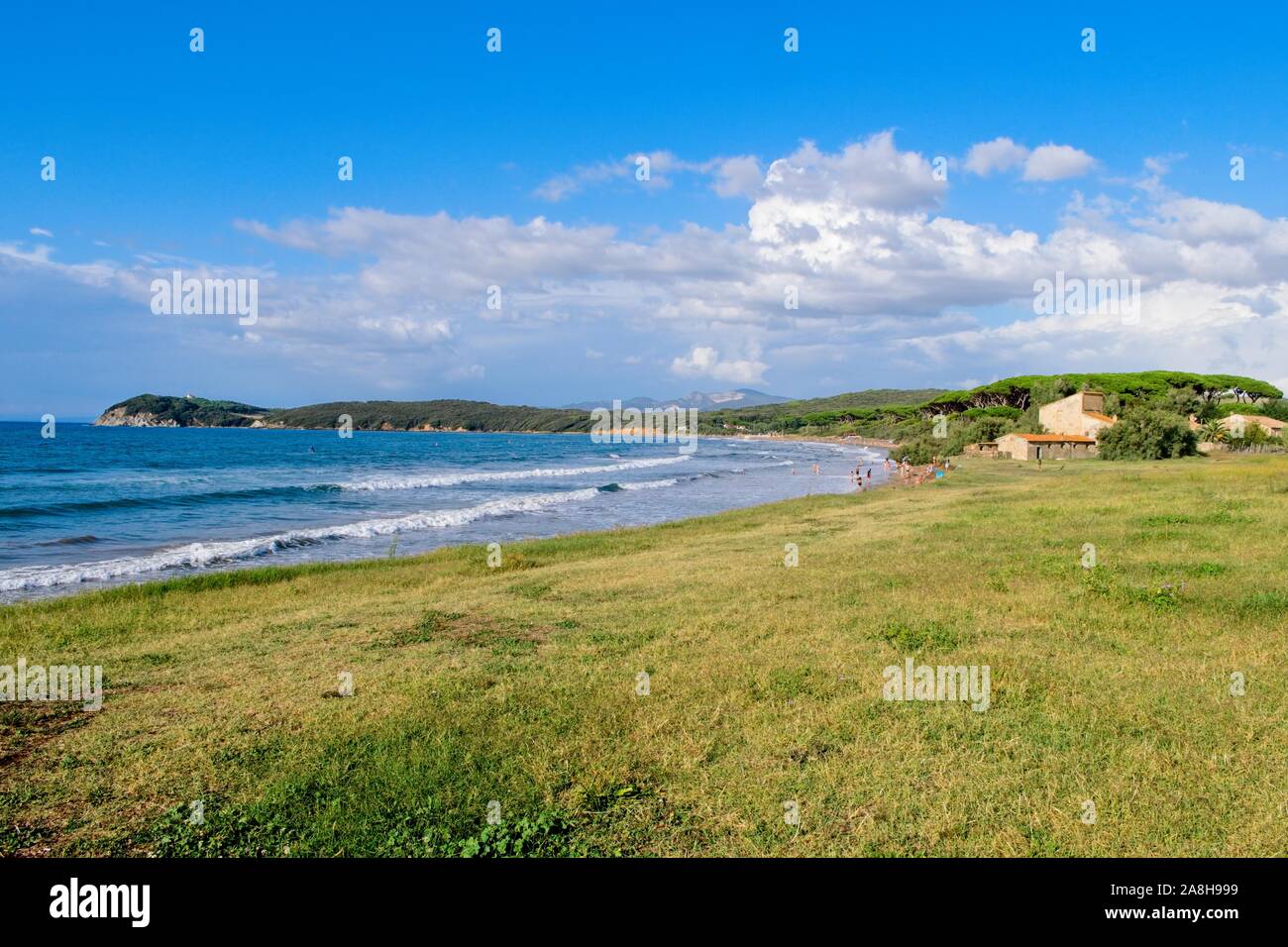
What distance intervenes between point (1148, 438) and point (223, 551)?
64688mm

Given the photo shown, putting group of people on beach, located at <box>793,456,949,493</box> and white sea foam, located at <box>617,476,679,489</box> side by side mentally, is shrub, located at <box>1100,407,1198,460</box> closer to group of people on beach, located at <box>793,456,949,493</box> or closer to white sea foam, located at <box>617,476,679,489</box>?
group of people on beach, located at <box>793,456,949,493</box>

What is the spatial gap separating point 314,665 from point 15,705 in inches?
132

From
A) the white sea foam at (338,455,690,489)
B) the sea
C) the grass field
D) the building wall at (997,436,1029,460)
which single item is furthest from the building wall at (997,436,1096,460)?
the grass field

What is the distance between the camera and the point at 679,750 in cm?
738

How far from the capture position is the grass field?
5.93m

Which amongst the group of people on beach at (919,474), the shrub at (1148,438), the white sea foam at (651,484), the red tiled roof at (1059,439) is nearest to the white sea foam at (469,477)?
the white sea foam at (651,484)

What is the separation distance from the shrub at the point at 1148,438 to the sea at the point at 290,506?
1886cm

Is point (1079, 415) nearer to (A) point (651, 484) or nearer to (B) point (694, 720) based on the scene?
(A) point (651, 484)

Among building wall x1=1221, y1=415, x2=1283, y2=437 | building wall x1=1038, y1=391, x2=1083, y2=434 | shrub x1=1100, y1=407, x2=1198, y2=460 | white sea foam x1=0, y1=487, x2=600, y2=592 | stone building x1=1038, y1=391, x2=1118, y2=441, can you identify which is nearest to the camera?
white sea foam x1=0, y1=487, x2=600, y2=592

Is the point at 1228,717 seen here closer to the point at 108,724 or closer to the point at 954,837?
the point at 954,837

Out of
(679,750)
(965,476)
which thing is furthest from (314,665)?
(965,476)

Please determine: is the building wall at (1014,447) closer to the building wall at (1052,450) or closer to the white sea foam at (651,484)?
the building wall at (1052,450)

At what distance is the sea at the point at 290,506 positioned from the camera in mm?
26886

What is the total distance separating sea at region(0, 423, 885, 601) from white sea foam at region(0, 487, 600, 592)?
3.2 inches
